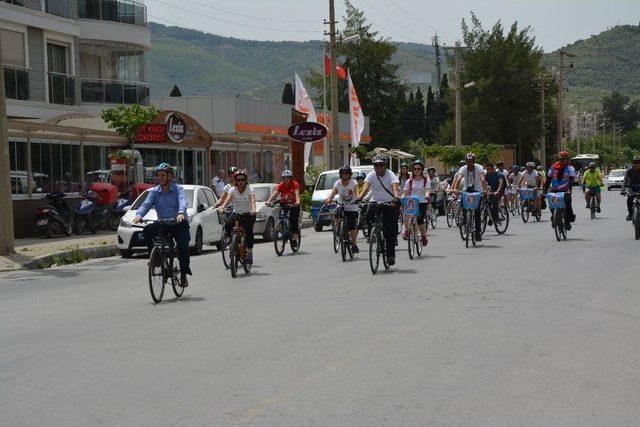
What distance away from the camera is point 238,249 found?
17938 millimetres

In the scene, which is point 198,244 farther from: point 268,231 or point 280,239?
point 268,231

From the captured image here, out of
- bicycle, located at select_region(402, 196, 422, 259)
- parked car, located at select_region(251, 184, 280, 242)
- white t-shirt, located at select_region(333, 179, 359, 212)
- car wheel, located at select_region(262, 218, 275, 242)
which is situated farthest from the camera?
car wheel, located at select_region(262, 218, 275, 242)

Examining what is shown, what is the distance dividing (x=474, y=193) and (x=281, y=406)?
1579 centimetres

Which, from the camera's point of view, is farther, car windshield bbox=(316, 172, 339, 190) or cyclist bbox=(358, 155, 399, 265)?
car windshield bbox=(316, 172, 339, 190)

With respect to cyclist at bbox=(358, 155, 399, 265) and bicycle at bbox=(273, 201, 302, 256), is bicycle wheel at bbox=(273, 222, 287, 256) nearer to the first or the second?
bicycle at bbox=(273, 201, 302, 256)

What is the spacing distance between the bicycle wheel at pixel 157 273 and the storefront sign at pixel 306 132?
24100mm

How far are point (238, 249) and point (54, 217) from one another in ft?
37.4

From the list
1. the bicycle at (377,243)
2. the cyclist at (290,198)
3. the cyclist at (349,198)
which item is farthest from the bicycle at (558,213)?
the bicycle at (377,243)

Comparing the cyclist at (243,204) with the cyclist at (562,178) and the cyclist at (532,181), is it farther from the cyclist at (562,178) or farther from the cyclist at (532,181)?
the cyclist at (532,181)

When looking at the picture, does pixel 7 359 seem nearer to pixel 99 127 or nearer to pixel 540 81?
pixel 99 127

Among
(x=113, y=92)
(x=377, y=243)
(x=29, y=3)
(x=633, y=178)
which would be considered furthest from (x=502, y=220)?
(x=113, y=92)

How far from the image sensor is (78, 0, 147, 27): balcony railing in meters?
43.9

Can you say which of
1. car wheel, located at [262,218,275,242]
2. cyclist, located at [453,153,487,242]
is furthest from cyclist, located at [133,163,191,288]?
car wheel, located at [262,218,275,242]

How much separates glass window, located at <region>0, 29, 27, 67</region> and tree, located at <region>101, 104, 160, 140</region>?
7.04 m
